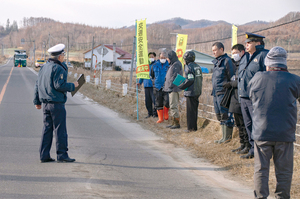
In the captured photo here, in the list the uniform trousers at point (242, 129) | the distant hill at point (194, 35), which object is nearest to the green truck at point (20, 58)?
the distant hill at point (194, 35)

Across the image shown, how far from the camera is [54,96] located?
17.0 feet

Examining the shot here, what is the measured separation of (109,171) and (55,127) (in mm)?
1226

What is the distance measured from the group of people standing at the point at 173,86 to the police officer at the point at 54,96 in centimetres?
344

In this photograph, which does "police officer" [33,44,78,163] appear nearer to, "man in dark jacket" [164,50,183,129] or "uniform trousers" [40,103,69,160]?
"uniform trousers" [40,103,69,160]

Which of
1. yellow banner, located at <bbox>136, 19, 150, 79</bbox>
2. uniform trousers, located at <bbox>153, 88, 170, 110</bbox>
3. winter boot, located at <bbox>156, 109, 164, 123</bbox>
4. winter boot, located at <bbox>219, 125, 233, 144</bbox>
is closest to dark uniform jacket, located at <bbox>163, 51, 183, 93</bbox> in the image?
uniform trousers, located at <bbox>153, 88, 170, 110</bbox>

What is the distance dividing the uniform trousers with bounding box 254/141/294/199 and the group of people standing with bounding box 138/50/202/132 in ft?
14.3

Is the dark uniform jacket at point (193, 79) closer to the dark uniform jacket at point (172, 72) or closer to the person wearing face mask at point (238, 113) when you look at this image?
the dark uniform jacket at point (172, 72)

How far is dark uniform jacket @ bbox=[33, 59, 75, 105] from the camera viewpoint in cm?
516

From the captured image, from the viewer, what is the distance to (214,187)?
4480mm

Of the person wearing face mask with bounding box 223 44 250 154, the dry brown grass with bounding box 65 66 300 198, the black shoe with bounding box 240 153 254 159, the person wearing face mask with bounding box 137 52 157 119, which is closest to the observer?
the dry brown grass with bounding box 65 66 300 198

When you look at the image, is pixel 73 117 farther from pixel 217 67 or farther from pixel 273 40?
pixel 273 40

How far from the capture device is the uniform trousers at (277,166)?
11.5ft

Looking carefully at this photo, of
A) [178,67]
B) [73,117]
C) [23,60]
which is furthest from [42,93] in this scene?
[23,60]

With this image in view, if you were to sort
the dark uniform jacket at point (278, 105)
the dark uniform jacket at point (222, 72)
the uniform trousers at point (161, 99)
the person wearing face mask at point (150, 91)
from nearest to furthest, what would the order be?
the dark uniform jacket at point (278, 105) < the dark uniform jacket at point (222, 72) < the uniform trousers at point (161, 99) < the person wearing face mask at point (150, 91)
